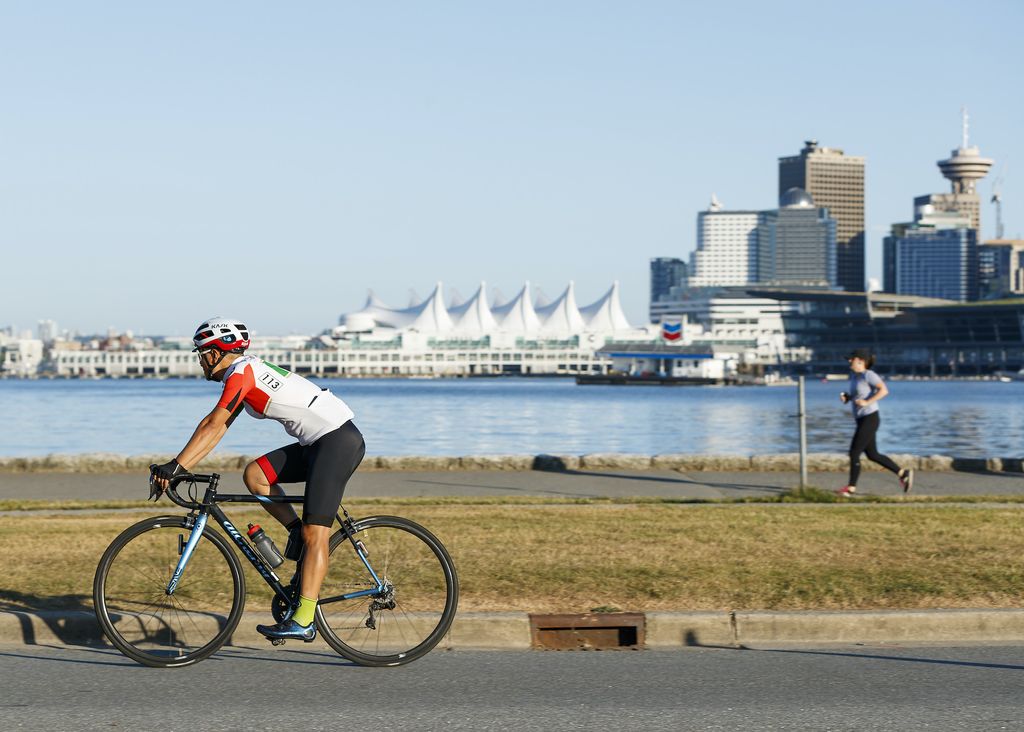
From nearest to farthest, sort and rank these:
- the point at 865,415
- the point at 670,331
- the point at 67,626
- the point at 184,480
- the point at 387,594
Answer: the point at 184,480 → the point at 387,594 → the point at 67,626 → the point at 865,415 → the point at 670,331

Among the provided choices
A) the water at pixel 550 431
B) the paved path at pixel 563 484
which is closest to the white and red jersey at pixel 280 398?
the paved path at pixel 563 484

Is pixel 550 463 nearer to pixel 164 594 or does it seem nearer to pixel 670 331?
pixel 164 594

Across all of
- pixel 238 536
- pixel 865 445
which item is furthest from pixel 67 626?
pixel 865 445

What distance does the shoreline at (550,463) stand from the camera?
19.3 meters

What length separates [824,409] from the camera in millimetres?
80312

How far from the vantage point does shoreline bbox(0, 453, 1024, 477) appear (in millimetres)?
19281

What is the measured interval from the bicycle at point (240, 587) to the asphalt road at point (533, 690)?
15 cm

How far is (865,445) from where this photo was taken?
15.8 m

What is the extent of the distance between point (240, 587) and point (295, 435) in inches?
32.9

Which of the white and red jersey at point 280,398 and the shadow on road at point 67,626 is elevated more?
the white and red jersey at point 280,398

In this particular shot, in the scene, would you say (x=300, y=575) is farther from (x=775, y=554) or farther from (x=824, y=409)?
(x=824, y=409)

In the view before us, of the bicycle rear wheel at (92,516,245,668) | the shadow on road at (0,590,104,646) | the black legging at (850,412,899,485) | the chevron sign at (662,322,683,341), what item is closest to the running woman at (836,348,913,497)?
the black legging at (850,412,899,485)

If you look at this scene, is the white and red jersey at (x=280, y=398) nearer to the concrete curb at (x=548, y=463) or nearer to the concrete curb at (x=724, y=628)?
the concrete curb at (x=724, y=628)

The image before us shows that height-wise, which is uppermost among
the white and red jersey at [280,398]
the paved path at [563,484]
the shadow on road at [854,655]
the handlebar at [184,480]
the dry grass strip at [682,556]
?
the white and red jersey at [280,398]
